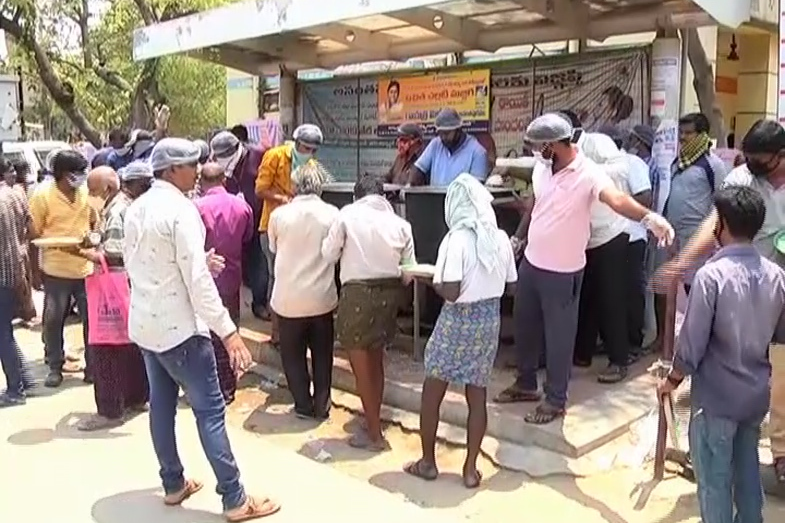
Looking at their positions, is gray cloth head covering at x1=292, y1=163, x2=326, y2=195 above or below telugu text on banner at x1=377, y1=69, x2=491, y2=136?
below

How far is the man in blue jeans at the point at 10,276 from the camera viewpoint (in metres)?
5.88

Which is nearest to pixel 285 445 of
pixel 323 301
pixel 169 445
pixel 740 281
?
pixel 323 301

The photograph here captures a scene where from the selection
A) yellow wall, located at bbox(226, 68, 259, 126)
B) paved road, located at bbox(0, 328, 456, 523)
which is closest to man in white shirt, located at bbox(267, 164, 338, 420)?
paved road, located at bbox(0, 328, 456, 523)

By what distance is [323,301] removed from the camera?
570 cm

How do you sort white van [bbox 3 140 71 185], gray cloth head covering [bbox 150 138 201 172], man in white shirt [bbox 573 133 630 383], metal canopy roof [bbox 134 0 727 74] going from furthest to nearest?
white van [bbox 3 140 71 185]
metal canopy roof [bbox 134 0 727 74]
man in white shirt [bbox 573 133 630 383]
gray cloth head covering [bbox 150 138 201 172]

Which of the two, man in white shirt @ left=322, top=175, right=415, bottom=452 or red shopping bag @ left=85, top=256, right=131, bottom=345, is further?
red shopping bag @ left=85, top=256, right=131, bottom=345

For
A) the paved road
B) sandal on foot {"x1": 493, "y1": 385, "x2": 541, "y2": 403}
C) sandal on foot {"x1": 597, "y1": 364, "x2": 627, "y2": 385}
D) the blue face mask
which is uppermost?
the blue face mask

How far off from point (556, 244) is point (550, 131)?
655mm

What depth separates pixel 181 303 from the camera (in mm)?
3982

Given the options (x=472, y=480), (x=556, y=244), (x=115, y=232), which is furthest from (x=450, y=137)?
(x=472, y=480)

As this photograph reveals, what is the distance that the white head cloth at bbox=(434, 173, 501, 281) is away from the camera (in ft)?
14.9

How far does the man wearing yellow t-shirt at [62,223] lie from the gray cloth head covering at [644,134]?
4.05m

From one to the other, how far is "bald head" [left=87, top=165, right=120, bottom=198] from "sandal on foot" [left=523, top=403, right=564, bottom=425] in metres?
3.58

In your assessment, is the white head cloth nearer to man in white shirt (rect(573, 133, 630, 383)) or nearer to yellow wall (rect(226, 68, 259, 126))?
man in white shirt (rect(573, 133, 630, 383))
